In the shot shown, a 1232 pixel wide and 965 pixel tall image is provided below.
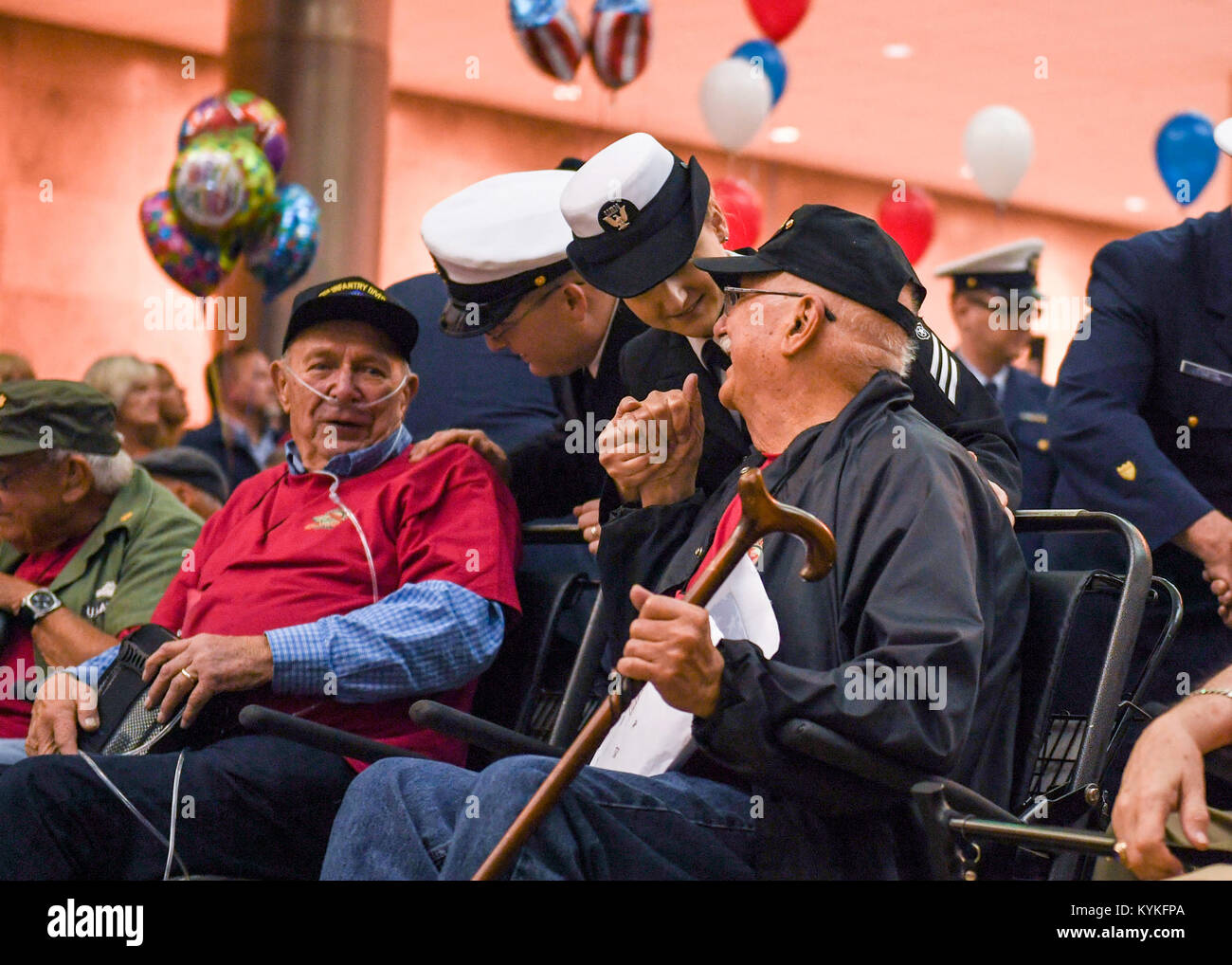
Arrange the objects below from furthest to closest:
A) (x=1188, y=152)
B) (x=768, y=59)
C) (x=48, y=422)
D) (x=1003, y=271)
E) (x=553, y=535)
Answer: (x=768, y=59)
(x=1188, y=152)
(x=1003, y=271)
(x=48, y=422)
(x=553, y=535)

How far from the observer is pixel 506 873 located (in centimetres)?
180

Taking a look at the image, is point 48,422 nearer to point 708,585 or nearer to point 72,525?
point 72,525

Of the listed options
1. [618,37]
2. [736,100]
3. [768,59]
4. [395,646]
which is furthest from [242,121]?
[395,646]

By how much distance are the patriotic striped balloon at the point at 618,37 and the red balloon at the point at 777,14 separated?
100cm

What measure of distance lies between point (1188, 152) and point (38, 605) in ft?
24.3

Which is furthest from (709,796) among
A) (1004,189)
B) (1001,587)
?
(1004,189)

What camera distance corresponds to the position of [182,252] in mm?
6695

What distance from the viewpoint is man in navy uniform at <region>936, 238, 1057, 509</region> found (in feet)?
18.0

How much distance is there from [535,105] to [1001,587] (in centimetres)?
1098

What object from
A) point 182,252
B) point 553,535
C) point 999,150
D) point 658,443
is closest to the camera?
point 658,443

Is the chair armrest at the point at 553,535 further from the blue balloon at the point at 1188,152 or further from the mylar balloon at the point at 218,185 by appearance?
the blue balloon at the point at 1188,152

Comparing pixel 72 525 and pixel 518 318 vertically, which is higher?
pixel 518 318

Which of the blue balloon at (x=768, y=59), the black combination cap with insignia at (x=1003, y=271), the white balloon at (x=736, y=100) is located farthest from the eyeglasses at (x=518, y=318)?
the blue balloon at (x=768, y=59)

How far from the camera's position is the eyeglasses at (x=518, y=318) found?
292 cm
